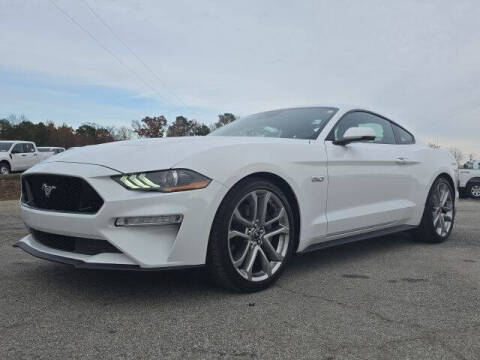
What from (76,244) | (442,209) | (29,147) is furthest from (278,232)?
(29,147)

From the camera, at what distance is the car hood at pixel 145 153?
2.67 m

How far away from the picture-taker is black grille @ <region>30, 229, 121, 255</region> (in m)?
2.62

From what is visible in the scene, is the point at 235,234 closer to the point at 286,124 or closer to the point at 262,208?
the point at 262,208

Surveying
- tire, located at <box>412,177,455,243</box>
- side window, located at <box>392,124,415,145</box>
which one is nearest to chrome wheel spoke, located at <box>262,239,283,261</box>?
side window, located at <box>392,124,415,145</box>

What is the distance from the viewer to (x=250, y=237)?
117 inches

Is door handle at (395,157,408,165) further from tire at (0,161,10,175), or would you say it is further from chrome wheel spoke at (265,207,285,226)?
tire at (0,161,10,175)

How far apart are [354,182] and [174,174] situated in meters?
1.74

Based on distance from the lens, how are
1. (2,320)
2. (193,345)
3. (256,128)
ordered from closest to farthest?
1. (193,345)
2. (2,320)
3. (256,128)

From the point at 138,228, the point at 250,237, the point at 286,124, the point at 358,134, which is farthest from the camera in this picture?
the point at 286,124

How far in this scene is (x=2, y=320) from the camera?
7.93ft

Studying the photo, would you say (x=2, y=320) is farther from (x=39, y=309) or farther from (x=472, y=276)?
(x=472, y=276)

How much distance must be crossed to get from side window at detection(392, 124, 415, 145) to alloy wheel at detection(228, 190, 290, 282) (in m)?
2.12

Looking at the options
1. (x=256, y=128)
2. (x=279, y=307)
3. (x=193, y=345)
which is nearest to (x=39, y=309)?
(x=193, y=345)

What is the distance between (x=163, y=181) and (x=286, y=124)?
5.49ft
